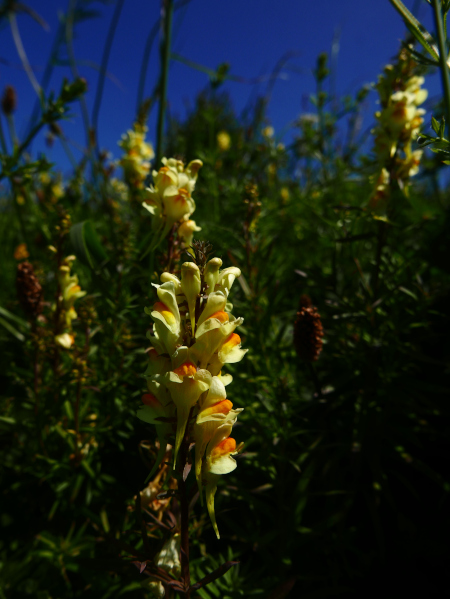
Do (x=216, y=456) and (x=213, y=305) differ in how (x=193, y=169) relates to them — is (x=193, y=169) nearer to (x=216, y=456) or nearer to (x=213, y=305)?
(x=213, y=305)

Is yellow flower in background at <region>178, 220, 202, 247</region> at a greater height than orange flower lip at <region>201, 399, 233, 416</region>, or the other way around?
yellow flower in background at <region>178, 220, 202, 247</region>

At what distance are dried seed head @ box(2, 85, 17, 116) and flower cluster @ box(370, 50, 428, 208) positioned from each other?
7.05ft

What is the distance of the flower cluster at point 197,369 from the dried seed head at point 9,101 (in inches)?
95.5

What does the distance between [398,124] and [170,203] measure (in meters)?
0.86

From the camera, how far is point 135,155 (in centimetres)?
244

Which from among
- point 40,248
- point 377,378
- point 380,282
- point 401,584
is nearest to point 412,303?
point 380,282

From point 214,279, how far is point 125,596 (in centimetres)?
92

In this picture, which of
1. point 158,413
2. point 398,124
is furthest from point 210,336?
point 398,124

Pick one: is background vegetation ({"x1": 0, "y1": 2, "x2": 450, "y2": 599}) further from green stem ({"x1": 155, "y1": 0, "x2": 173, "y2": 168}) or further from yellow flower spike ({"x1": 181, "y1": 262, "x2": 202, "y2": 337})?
yellow flower spike ({"x1": 181, "y1": 262, "x2": 202, "y2": 337})

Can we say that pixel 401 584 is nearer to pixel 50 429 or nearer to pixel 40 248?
pixel 50 429

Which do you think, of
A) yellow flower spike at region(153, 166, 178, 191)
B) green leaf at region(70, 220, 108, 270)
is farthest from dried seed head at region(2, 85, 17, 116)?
yellow flower spike at region(153, 166, 178, 191)

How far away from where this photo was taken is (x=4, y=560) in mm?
1205

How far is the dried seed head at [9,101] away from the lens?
245cm

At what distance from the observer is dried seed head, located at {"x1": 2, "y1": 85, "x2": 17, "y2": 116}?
8.04 ft
